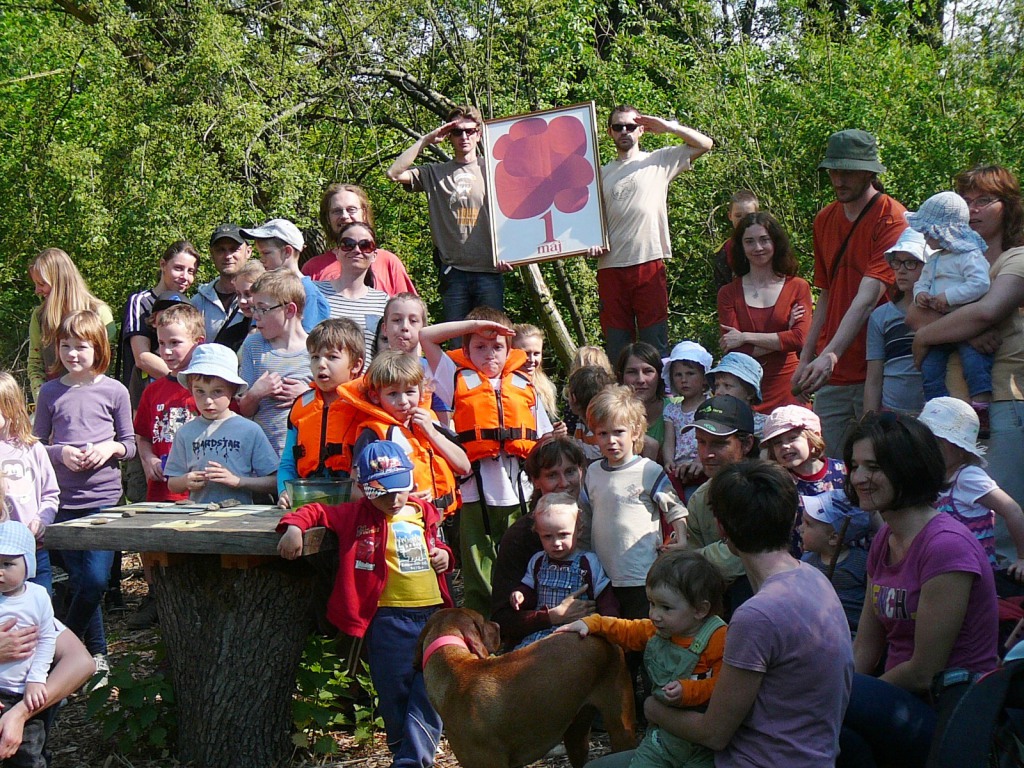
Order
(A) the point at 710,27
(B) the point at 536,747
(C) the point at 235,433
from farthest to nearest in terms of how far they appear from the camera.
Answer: (A) the point at 710,27 < (C) the point at 235,433 < (B) the point at 536,747

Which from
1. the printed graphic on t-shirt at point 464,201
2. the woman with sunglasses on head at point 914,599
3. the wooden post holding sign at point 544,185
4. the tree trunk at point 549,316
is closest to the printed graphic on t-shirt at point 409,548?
the woman with sunglasses on head at point 914,599

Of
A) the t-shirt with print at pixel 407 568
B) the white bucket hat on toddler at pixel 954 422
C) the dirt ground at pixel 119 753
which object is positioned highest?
the white bucket hat on toddler at pixel 954 422

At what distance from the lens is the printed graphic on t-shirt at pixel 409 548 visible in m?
4.42

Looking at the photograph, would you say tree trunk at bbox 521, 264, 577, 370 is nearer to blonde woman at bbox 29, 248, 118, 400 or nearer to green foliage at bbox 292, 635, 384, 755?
blonde woman at bbox 29, 248, 118, 400

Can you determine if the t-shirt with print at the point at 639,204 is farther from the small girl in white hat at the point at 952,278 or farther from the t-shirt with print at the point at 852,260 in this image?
the small girl in white hat at the point at 952,278

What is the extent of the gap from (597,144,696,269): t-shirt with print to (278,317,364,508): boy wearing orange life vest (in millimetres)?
2550

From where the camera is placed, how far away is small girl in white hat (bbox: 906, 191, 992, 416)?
15.5 ft

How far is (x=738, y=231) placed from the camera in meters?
6.45

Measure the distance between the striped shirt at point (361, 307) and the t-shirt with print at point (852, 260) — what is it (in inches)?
98.3

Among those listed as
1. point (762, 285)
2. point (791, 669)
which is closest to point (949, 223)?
point (762, 285)

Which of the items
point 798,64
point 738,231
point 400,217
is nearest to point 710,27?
point 798,64

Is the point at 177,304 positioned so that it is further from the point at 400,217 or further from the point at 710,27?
the point at 710,27

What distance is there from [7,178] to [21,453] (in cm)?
662

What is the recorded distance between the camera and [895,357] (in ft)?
17.5
